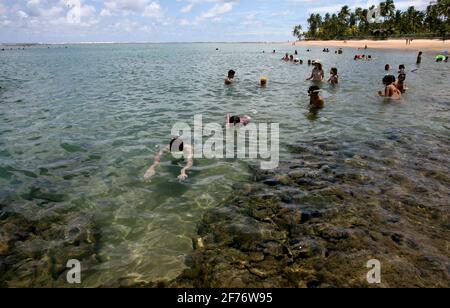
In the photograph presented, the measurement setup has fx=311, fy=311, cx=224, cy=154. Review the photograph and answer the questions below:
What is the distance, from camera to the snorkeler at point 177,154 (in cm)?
873

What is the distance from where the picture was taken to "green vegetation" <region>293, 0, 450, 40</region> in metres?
102

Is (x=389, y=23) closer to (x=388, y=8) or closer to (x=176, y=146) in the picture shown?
(x=388, y=8)

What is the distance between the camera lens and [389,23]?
131125mm

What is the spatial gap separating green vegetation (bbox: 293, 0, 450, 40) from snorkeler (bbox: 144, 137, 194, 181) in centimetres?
10386

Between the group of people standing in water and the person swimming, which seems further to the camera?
the person swimming

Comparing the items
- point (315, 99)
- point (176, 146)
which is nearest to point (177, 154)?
point (176, 146)

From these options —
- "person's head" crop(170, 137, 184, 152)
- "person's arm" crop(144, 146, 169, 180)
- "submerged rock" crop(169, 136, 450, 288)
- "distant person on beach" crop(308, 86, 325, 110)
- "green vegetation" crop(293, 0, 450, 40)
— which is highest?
"green vegetation" crop(293, 0, 450, 40)

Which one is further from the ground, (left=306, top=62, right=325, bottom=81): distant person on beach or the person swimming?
(left=306, top=62, right=325, bottom=81): distant person on beach

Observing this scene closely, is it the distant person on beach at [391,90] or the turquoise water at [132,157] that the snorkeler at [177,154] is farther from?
the distant person on beach at [391,90]

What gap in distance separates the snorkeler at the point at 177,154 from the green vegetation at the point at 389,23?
341 ft

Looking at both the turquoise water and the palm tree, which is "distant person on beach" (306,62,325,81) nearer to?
the turquoise water

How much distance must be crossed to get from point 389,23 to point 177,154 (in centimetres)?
15069

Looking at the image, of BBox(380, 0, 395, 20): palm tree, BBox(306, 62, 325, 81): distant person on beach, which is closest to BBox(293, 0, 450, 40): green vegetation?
BBox(380, 0, 395, 20): palm tree

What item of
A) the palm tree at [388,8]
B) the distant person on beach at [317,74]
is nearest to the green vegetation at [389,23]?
the palm tree at [388,8]
